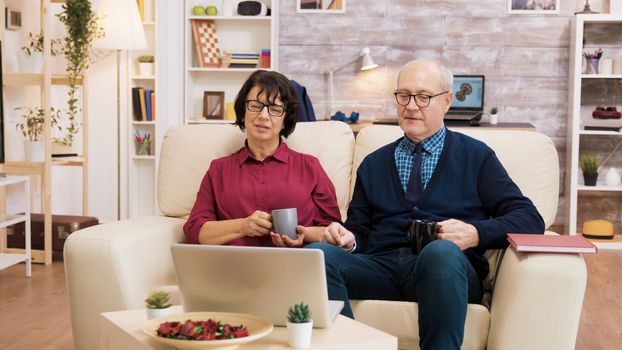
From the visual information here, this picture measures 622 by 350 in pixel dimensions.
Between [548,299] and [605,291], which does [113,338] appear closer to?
[548,299]

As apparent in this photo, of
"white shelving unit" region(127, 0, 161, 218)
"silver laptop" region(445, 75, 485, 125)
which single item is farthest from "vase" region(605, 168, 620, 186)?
"white shelving unit" region(127, 0, 161, 218)

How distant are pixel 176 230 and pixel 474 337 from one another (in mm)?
1070

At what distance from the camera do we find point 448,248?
2340mm

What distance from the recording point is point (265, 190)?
9.37 feet

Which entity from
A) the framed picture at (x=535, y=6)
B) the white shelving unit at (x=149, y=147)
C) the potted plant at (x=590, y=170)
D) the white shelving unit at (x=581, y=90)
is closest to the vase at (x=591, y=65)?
the white shelving unit at (x=581, y=90)

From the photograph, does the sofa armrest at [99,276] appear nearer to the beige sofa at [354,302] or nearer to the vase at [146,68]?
the beige sofa at [354,302]

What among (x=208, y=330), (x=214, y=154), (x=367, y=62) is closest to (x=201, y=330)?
(x=208, y=330)

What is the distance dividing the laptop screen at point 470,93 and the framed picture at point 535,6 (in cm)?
57

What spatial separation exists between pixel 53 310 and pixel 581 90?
14.1 feet

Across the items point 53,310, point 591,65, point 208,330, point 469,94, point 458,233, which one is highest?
point 591,65

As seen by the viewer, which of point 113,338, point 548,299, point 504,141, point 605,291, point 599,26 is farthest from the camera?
point 599,26

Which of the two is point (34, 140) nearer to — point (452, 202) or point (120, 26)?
point (120, 26)

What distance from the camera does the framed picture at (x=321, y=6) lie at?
6.60 m

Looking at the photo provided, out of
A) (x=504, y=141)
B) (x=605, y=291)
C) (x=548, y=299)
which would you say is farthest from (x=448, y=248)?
(x=605, y=291)
